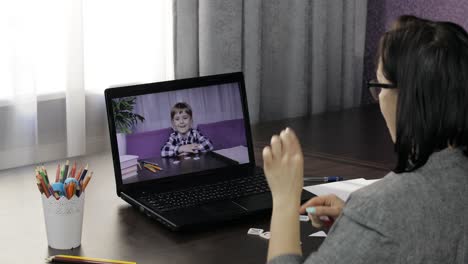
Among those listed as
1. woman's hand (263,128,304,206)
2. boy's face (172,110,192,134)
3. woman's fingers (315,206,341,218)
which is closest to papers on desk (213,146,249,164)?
boy's face (172,110,192,134)

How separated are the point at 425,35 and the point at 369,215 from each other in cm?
26

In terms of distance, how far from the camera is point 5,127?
249 cm

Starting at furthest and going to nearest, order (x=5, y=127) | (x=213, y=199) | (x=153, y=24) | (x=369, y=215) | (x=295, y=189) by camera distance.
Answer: (x=153, y=24)
(x=5, y=127)
(x=213, y=199)
(x=295, y=189)
(x=369, y=215)

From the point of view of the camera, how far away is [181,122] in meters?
1.83

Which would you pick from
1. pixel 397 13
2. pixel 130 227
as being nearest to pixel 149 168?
pixel 130 227

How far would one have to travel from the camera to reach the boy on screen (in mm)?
1822

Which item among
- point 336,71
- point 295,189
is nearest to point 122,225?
point 295,189

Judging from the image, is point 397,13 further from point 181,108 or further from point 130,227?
point 130,227

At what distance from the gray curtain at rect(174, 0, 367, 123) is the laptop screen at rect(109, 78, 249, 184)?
0.89m

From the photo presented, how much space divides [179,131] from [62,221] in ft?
1.34

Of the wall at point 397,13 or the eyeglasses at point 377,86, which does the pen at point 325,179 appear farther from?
the wall at point 397,13

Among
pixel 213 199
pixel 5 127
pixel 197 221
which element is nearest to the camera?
pixel 197 221

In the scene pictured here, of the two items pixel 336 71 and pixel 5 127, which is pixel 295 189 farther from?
pixel 336 71

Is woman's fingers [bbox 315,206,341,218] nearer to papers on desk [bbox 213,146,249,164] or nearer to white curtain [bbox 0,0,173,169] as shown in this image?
papers on desk [bbox 213,146,249,164]
